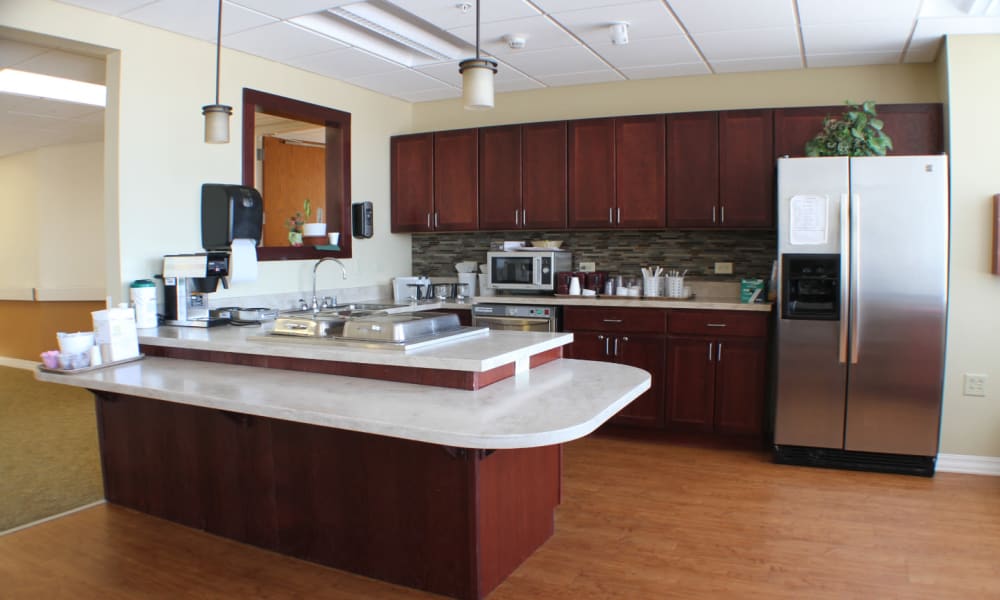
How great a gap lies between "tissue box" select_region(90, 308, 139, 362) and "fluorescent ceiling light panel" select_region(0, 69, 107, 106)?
220cm

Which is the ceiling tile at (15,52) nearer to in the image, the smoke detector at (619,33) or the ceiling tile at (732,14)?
the smoke detector at (619,33)

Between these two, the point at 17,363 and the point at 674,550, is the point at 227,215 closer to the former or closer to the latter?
the point at 674,550

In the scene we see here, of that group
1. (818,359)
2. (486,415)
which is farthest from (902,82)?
(486,415)

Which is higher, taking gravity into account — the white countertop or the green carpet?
the white countertop

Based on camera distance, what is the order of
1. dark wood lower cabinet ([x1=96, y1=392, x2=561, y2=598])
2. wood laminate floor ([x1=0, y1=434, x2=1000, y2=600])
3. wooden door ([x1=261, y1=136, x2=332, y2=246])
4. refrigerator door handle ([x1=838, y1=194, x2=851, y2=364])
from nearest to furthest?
1. dark wood lower cabinet ([x1=96, y1=392, x2=561, y2=598])
2. wood laminate floor ([x1=0, y1=434, x2=1000, y2=600])
3. refrigerator door handle ([x1=838, y1=194, x2=851, y2=364])
4. wooden door ([x1=261, y1=136, x2=332, y2=246])

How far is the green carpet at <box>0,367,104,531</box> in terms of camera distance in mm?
3576

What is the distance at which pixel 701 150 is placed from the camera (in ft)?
15.3

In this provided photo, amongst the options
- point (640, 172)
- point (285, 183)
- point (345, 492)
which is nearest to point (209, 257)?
point (345, 492)

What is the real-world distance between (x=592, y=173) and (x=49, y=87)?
12.8ft

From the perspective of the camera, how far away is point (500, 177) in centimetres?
526

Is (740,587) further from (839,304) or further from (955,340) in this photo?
(955,340)

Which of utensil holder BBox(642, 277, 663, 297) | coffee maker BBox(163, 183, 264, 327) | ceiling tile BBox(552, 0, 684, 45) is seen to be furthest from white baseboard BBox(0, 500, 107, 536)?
utensil holder BBox(642, 277, 663, 297)

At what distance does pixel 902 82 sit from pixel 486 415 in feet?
12.8

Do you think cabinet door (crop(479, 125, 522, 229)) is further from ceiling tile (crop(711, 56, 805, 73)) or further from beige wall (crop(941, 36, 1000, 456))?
beige wall (crop(941, 36, 1000, 456))
